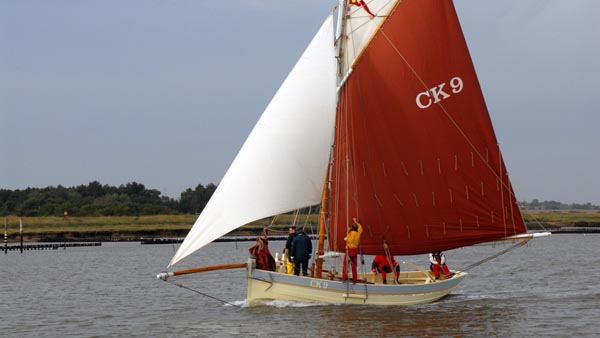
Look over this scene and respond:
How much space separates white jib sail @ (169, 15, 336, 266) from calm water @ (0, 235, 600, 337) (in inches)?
135

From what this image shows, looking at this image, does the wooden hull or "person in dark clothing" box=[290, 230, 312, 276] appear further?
"person in dark clothing" box=[290, 230, 312, 276]

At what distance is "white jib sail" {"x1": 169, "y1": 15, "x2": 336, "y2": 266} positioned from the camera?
30.4 m

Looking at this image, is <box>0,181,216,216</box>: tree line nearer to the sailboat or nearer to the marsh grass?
the marsh grass

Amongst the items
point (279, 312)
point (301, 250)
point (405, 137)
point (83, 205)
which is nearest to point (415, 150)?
point (405, 137)

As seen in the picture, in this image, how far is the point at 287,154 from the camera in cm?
3162

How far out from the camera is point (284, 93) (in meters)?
32.2

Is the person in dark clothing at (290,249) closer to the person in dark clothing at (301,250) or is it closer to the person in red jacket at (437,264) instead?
the person in dark clothing at (301,250)

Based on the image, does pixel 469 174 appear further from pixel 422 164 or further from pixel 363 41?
pixel 363 41

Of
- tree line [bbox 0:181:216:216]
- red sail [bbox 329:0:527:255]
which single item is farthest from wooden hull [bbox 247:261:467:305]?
tree line [bbox 0:181:216:216]

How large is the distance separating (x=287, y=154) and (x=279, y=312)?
5.20 metres

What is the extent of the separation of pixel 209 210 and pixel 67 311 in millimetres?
10657

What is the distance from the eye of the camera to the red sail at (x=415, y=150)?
33375mm

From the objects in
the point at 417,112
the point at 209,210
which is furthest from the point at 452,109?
the point at 209,210

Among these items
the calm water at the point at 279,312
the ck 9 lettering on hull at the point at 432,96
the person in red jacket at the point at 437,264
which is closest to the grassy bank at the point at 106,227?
the calm water at the point at 279,312
